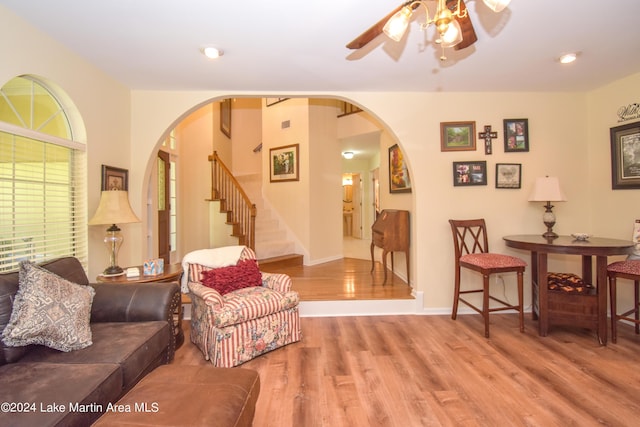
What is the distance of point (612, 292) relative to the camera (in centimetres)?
275

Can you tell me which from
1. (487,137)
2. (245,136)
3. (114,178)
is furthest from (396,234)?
(245,136)

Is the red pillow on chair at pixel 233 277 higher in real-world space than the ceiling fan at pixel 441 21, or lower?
lower

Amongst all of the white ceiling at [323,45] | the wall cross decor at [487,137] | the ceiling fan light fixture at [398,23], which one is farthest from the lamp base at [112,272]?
the wall cross decor at [487,137]

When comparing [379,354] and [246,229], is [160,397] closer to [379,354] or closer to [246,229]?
[379,354]

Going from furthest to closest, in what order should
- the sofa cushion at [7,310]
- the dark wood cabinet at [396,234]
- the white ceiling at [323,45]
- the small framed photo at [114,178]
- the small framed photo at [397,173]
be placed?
the small framed photo at [397,173], the dark wood cabinet at [396,234], the small framed photo at [114,178], the white ceiling at [323,45], the sofa cushion at [7,310]

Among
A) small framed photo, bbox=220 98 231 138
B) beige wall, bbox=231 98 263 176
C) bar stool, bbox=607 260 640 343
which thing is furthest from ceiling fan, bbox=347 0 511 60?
beige wall, bbox=231 98 263 176

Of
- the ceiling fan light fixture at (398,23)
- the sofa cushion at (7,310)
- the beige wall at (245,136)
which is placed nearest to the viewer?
the ceiling fan light fixture at (398,23)

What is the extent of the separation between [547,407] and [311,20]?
2921mm

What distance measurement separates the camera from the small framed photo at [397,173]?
440cm

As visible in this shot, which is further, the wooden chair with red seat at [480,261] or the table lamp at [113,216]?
the wooden chair with red seat at [480,261]

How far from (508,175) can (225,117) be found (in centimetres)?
538

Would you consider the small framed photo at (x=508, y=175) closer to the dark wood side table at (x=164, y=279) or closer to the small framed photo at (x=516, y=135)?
the small framed photo at (x=516, y=135)

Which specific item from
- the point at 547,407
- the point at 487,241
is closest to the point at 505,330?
the point at 487,241

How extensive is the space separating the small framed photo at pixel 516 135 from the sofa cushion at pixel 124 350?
384 centimetres
